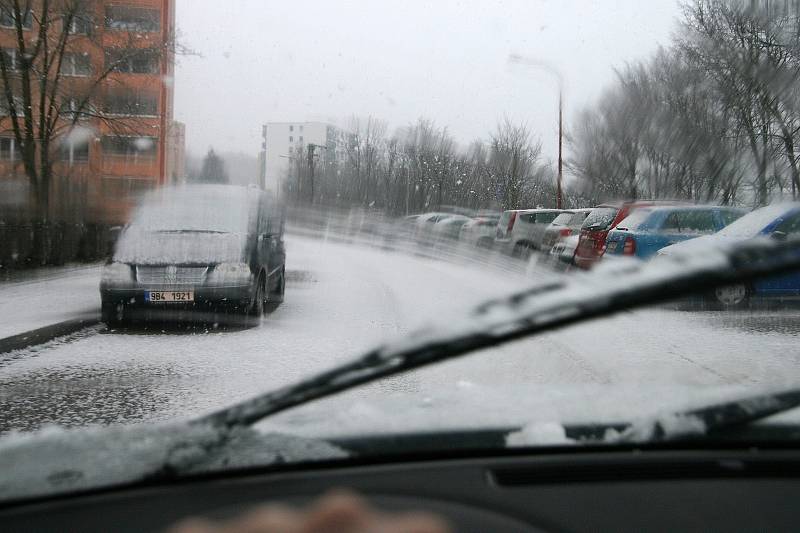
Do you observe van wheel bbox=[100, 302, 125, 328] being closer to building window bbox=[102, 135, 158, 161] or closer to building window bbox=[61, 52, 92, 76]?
building window bbox=[61, 52, 92, 76]

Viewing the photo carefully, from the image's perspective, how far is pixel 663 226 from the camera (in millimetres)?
11672

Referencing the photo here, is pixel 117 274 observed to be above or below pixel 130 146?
below

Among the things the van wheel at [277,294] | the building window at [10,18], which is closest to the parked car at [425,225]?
the building window at [10,18]

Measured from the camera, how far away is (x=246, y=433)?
1699 millimetres

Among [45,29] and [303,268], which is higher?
[45,29]

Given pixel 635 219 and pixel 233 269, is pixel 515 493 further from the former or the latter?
pixel 635 219

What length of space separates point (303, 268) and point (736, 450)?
1496cm

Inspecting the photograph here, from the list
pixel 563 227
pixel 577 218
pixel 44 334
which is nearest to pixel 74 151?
pixel 44 334

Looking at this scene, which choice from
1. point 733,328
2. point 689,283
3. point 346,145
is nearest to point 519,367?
point 733,328

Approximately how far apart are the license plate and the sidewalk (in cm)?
105

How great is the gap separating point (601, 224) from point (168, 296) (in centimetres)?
836

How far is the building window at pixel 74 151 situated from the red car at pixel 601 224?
13047 mm

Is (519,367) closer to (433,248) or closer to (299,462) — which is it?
(299,462)

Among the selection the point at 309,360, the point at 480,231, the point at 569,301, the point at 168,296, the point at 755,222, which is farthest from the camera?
the point at 480,231
